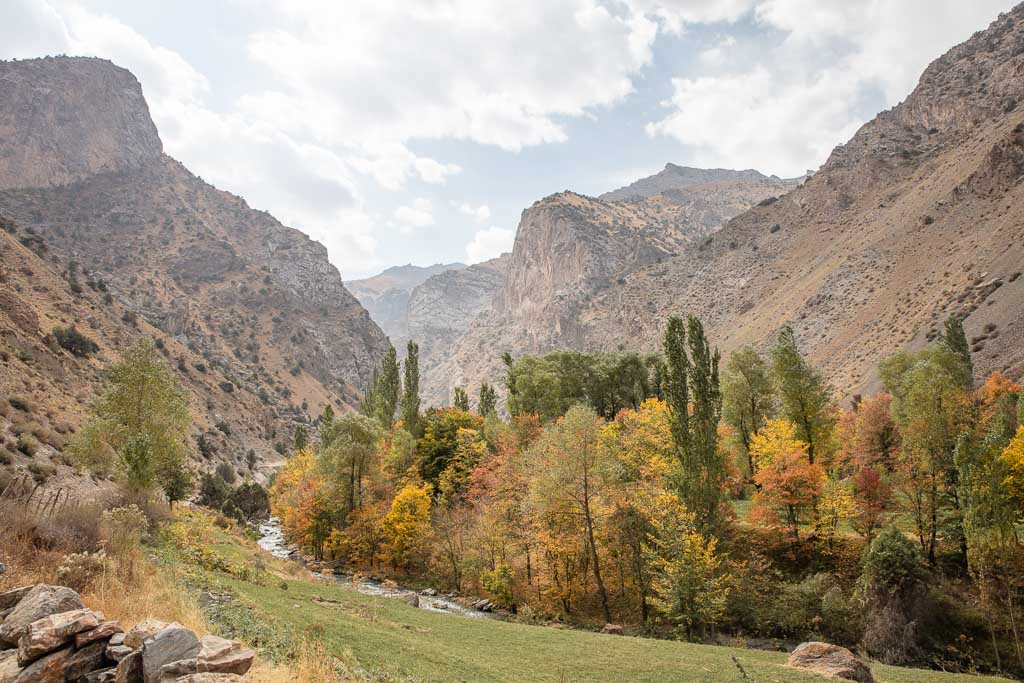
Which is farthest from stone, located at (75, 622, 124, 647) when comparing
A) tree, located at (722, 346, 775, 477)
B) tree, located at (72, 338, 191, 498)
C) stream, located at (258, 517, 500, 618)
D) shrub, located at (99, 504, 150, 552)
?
tree, located at (722, 346, 775, 477)

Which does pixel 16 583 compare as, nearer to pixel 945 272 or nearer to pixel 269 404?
pixel 945 272

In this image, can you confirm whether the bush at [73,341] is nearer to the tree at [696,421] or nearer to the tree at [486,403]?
the tree at [486,403]

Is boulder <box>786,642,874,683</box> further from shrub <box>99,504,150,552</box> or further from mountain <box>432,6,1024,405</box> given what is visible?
mountain <box>432,6,1024,405</box>

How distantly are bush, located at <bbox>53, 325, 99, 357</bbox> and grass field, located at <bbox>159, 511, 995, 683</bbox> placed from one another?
152 feet

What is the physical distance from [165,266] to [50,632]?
158m

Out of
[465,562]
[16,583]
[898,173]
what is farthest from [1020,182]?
[16,583]

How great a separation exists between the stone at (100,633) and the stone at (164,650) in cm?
92

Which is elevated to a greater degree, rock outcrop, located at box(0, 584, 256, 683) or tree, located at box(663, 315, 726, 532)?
tree, located at box(663, 315, 726, 532)

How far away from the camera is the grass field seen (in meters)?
11.1

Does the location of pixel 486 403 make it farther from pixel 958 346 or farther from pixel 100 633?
pixel 100 633

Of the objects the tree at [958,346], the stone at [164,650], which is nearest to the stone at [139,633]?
the stone at [164,650]

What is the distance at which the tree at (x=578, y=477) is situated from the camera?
1070 inches

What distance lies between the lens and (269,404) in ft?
345

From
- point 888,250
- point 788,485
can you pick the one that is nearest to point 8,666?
point 788,485
